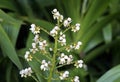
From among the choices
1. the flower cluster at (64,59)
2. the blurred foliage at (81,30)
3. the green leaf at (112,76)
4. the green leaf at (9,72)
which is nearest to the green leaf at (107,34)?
the blurred foliage at (81,30)

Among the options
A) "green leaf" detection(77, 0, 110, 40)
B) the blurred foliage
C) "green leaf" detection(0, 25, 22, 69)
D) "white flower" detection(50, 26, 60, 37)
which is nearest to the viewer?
"white flower" detection(50, 26, 60, 37)

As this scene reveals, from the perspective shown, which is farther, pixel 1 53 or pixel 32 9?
pixel 32 9

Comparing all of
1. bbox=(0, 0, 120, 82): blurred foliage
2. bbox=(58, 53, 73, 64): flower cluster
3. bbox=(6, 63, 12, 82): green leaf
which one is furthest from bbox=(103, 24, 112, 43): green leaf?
bbox=(58, 53, 73, 64): flower cluster

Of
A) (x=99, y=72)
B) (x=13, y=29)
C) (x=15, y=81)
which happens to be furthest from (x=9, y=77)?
(x=99, y=72)

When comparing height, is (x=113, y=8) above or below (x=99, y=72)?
above

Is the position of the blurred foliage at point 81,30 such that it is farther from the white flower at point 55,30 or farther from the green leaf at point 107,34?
the white flower at point 55,30

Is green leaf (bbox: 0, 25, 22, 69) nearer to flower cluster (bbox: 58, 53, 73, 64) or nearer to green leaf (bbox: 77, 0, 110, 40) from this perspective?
flower cluster (bbox: 58, 53, 73, 64)

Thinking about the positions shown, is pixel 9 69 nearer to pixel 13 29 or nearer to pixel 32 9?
pixel 13 29

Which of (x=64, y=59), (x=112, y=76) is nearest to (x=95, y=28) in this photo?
(x=112, y=76)

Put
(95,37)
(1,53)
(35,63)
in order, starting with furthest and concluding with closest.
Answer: (95,37)
(1,53)
(35,63)
